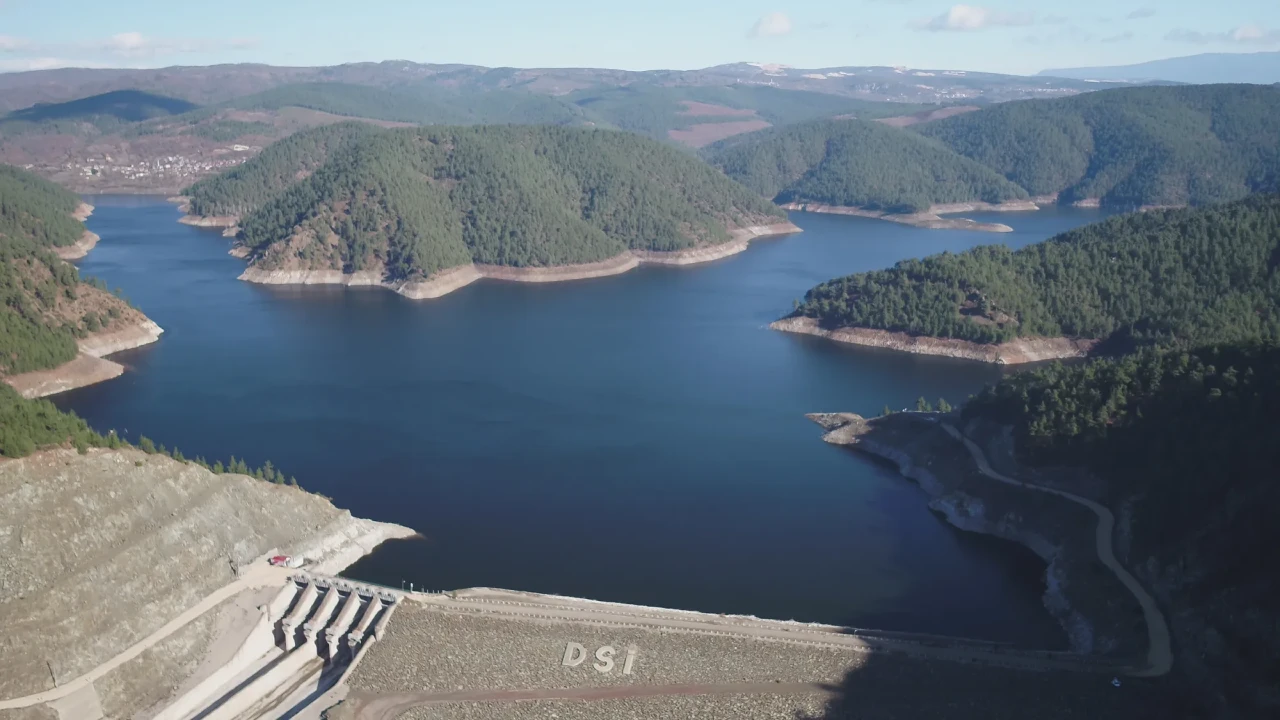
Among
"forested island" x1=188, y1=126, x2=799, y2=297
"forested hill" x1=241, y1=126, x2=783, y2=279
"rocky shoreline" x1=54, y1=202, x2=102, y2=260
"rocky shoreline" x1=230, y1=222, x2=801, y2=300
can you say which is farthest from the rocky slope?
"rocky shoreline" x1=54, y1=202, x2=102, y2=260

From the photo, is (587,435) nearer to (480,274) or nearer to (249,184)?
(480,274)

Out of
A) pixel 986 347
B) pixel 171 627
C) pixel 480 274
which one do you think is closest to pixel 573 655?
pixel 171 627

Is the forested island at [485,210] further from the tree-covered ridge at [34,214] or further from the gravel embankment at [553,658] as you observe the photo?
the gravel embankment at [553,658]

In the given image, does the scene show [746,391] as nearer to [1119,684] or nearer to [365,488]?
[365,488]

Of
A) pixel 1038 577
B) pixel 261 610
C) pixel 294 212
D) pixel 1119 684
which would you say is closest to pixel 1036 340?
pixel 1038 577

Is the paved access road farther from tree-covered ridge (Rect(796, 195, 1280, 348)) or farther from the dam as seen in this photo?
tree-covered ridge (Rect(796, 195, 1280, 348))

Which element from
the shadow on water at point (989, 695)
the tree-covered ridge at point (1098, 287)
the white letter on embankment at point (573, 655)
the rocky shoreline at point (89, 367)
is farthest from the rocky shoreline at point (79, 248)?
the shadow on water at point (989, 695)
